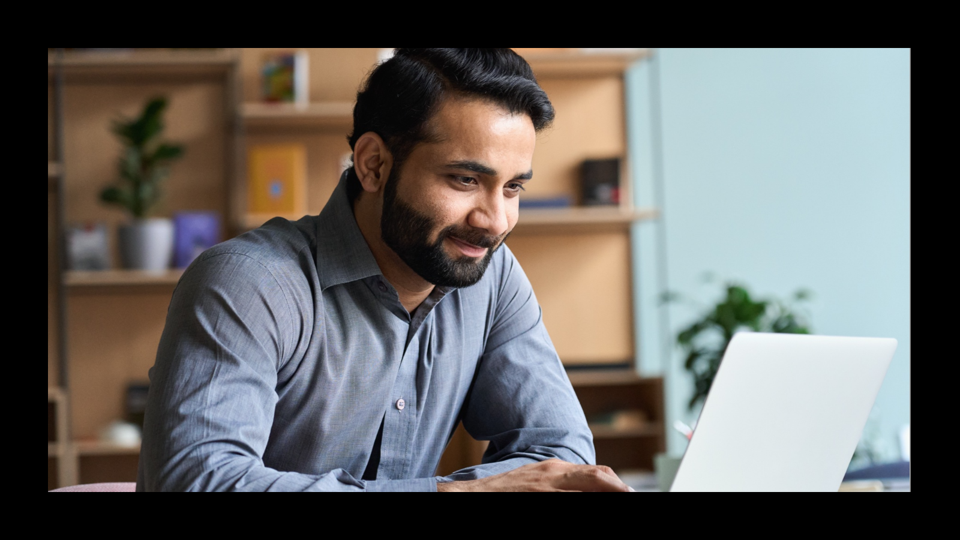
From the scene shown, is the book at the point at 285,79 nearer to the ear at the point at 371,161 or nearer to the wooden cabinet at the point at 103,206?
the wooden cabinet at the point at 103,206

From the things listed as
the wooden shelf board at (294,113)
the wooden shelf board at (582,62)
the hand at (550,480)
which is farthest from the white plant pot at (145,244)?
the hand at (550,480)

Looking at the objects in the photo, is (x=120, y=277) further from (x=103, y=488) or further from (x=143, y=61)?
(x=103, y=488)

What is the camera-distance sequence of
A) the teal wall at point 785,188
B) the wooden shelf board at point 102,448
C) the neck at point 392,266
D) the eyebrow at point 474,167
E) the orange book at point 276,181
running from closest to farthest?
the eyebrow at point 474,167 < the neck at point 392,266 < the wooden shelf board at point 102,448 < the orange book at point 276,181 < the teal wall at point 785,188

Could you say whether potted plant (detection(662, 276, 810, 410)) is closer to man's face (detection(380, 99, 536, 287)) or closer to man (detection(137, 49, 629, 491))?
man (detection(137, 49, 629, 491))

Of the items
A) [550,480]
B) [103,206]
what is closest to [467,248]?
[550,480]

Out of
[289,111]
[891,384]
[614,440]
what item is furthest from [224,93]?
[891,384]

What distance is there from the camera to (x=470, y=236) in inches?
46.2

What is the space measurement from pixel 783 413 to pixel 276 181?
239 cm

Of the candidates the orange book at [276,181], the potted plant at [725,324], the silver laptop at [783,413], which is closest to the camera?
the silver laptop at [783,413]

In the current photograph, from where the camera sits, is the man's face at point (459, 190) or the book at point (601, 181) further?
the book at point (601, 181)

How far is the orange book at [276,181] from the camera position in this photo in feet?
9.71

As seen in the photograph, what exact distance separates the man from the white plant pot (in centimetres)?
181

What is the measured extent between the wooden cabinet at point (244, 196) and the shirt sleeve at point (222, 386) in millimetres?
1988

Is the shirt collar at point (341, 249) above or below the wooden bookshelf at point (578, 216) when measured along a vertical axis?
below
